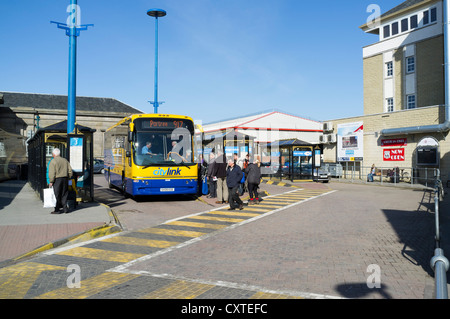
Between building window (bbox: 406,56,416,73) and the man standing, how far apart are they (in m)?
32.0

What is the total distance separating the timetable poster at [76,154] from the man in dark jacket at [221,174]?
4928 millimetres

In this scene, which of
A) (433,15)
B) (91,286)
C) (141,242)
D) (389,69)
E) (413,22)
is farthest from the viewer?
(389,69)

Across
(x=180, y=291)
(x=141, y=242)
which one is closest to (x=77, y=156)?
(x=141, y=242)

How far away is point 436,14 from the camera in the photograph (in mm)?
31875

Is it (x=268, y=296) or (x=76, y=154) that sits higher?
(x=76, y=154)

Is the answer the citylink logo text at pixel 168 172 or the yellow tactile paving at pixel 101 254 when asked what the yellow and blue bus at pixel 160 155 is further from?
the yellow tactile paving at pixel 101 254

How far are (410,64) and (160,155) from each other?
28.4m

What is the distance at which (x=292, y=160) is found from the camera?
28219 mm

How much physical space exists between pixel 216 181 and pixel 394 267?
10439mm

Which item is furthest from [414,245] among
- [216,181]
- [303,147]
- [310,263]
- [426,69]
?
[426,69]

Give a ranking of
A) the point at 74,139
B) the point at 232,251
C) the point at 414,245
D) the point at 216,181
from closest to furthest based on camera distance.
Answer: the point at 232,251 → the point at 414,245 → the point at 74,139 → the point at 216,181

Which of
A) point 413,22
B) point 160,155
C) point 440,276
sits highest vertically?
point 413,22

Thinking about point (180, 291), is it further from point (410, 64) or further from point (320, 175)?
point (410, 64)
